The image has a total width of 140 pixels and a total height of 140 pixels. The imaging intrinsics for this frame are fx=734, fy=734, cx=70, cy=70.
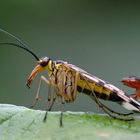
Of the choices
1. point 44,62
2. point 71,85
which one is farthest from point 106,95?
point 44,62

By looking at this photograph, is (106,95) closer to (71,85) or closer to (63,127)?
(71,85)

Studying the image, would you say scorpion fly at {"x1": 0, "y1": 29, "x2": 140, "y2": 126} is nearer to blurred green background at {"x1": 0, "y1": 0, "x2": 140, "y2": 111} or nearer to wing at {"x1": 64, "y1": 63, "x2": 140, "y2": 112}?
wing at {"x1": 64, "y1": 63, "x2": 140, "y2": 112}

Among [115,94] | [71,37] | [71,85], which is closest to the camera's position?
[115,94]

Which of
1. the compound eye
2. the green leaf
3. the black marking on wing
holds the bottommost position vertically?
the green leaf

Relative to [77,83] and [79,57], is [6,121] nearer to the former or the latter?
[77,83]

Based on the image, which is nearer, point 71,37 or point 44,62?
point 44,62

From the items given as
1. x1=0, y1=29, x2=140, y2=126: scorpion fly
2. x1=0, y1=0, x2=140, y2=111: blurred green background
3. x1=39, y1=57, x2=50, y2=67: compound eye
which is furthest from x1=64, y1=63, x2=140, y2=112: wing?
x1=0, y1=0, x2=140, y2=111: blurred green background
